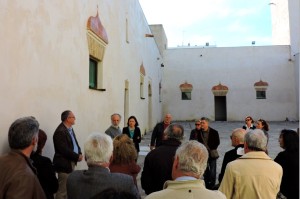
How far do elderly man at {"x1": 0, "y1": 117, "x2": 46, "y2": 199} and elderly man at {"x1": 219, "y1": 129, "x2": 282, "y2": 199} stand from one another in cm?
158

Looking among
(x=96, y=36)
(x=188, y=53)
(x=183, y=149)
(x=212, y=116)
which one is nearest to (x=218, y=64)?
(x=188, y=53)

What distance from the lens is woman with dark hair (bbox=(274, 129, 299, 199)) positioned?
3.04 meters

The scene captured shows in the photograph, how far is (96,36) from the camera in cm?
687

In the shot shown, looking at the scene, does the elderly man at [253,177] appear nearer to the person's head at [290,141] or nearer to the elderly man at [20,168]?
the person's head at [290,141]

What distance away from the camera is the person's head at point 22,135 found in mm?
2266

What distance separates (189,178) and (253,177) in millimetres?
1056

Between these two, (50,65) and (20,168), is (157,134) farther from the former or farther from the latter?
(20,168)

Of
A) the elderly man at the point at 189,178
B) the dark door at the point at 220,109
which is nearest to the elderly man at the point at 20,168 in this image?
the elderly man at the point at 189,178

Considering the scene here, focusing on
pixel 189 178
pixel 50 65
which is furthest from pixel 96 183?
pixel 50 65

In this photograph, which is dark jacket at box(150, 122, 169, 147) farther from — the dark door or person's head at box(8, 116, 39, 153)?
the dark door

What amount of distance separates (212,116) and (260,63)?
6.44 meters

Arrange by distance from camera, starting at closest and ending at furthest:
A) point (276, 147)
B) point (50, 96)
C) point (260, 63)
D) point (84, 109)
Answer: point (50, 96) → point (84, 109) → point (276, 147) → point (260, 63)

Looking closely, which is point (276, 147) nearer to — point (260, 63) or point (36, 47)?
point (36, 47)

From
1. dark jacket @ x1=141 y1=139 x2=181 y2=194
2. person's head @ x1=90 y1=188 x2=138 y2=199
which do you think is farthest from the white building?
person's head @ x1=90 y1=188 x2=138 y2=199
